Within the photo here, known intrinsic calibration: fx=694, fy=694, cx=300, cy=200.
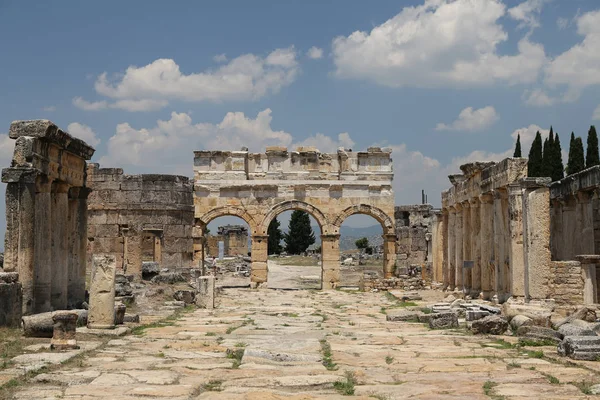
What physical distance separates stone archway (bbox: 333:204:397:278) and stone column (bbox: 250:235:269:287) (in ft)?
10.5

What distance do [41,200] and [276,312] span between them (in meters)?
6.78

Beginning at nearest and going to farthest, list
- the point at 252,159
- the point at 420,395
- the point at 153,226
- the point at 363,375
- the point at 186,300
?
the point at 420,395 < the point at 363,375 < the point at 186,300 < the point at 153,226 < the point at 252,159

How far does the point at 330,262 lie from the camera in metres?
28.3

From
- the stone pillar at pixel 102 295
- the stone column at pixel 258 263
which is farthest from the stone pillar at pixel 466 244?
the stone pillar at pixel 102 295

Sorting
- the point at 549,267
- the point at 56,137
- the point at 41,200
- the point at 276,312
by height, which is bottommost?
the point at 276,312

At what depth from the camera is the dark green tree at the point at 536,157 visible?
42.0 m

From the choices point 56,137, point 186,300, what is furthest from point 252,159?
point 56,137

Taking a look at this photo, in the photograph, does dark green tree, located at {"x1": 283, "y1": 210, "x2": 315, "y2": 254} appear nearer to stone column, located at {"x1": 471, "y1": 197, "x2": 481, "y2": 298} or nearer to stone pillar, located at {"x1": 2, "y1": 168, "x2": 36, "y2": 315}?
stone column, located at {"x1": 471, "y1": 197, "x2": 481, "y2": 298}

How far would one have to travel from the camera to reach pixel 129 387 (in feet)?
23.9

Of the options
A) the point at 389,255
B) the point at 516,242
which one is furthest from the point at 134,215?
the point at 516,242

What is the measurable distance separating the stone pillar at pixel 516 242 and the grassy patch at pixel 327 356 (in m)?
6.51

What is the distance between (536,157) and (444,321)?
3239 cm

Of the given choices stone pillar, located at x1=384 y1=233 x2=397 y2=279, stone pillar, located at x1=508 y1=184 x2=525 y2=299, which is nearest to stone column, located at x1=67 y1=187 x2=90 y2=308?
stone pillar, located at x1=508 y1=184 x2=525 y2=299

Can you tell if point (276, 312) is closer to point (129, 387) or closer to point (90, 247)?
point (129, 387)
